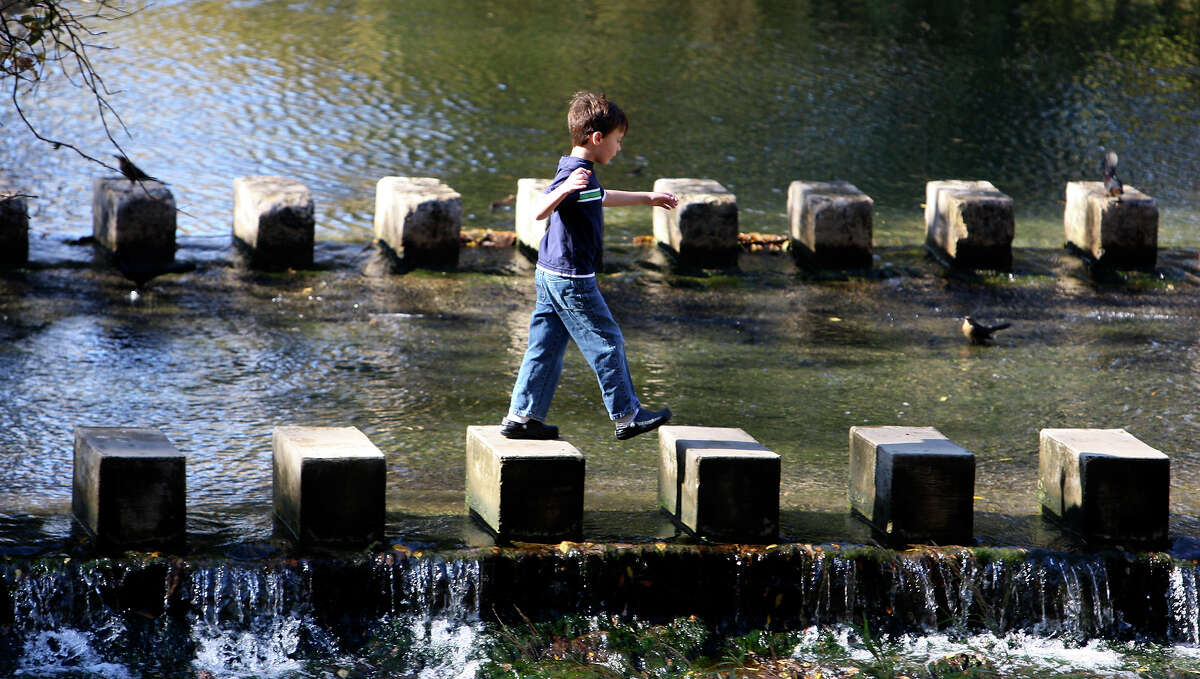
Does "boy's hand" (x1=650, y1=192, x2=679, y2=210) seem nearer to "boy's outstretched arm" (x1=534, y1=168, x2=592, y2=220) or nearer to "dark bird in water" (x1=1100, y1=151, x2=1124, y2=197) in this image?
"boy's outstretched arm" (x1=534, y1=168, x2=592, y2=220)

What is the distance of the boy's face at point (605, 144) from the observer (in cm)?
534

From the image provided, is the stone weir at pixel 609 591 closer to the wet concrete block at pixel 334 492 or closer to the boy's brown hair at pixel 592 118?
the wet concrete block at pixel 334 492

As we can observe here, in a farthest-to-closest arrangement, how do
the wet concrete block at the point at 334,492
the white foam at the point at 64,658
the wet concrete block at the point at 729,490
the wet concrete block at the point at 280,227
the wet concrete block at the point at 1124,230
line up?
the wet concrete block at the point at 1124,230
the wet concrete block at the point at 280,227
the wet concrete block at the point at 729,490
the wet concrete block at the point at 334,492
the white foam at the point at 64,658

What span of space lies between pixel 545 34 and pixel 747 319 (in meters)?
9.73

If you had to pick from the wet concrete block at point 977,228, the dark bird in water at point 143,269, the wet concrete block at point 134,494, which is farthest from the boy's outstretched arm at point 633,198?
the wet concrete block at point 977,228

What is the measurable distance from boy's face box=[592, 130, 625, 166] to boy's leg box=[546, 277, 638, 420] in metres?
0.46

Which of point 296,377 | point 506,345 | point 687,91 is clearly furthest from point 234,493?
point 687,91

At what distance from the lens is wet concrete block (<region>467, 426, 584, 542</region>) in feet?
17.5

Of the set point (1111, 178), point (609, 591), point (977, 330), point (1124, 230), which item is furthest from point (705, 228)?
point (609, 591)

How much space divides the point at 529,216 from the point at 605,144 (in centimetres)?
456

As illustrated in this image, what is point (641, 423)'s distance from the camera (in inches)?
218

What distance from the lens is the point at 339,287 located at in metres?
9.12

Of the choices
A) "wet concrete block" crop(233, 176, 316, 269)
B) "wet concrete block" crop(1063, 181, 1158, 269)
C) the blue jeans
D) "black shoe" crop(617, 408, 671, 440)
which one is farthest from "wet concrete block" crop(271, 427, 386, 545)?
"wet concrete block" crop(1063, 181, 1158, 269)

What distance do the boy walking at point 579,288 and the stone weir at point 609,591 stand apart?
1.72 feet
